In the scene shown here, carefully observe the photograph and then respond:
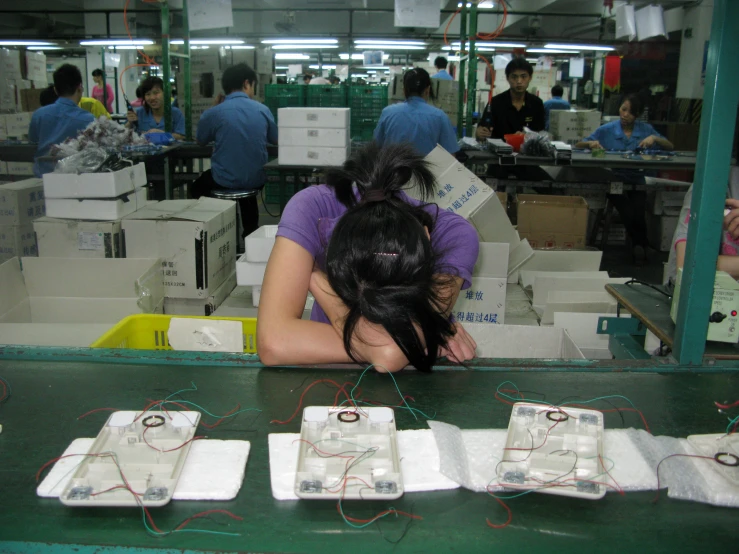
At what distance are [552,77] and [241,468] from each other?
42.2ft

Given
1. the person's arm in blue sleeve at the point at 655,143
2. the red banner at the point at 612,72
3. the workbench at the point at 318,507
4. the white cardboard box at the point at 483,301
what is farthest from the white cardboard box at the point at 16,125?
the red banner at the point at 612,72

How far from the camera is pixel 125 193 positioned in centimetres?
322

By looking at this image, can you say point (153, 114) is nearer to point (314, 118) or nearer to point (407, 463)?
point (314, 118)

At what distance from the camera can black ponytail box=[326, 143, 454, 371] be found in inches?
48.9

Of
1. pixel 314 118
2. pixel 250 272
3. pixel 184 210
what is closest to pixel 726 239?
pixel 250 272

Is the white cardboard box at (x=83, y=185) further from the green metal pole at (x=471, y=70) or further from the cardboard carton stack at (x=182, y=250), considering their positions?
the green metal pole at (x=471, y=70)

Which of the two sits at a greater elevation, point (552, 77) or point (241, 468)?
point (552, 77)

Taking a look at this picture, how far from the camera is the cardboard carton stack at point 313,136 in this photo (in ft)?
15.1

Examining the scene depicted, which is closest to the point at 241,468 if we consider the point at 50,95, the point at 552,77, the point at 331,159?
the point at 331,159

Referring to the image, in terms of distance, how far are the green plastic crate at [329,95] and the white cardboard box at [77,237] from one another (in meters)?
4.69

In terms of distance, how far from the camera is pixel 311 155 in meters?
4.76

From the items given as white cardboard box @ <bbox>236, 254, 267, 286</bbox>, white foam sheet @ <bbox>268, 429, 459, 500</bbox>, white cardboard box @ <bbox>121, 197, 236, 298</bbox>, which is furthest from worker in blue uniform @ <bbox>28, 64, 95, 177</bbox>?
white foam sheet @ <bbox>268, 429, 459, 500</bbox>

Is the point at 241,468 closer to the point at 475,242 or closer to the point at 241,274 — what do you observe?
the point at 475,242

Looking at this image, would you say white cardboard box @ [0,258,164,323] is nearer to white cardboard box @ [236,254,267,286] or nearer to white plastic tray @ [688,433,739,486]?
white cardboard box @ [236,254,267,286]
